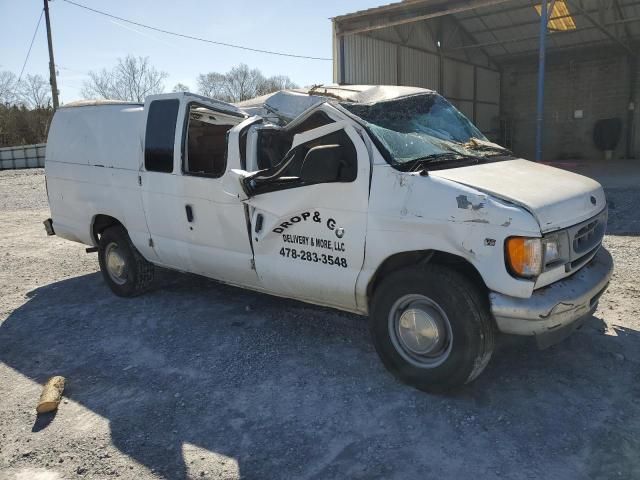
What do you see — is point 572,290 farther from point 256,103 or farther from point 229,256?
point 256,103

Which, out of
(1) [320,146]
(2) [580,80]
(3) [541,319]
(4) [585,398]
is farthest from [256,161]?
(2) [580,80]

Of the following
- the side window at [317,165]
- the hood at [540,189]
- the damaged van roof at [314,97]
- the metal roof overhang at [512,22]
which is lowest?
the hood at [540,189]

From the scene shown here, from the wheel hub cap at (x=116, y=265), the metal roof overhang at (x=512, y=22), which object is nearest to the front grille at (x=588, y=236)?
the wheel hub cap at (x=116, y=265)

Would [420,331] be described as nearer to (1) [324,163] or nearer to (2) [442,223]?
(2) [442,223]

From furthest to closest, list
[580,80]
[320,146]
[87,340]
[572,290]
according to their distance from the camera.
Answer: [580,80] → [87,340] → [320,146] → [572,290]

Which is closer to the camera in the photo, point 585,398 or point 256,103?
point 585,398

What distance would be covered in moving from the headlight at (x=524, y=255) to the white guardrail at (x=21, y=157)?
31961 mm

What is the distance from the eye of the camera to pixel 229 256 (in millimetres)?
4598

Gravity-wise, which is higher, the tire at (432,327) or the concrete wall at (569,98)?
the concrete wall at (569,98)

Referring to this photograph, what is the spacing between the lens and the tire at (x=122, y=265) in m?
5.69

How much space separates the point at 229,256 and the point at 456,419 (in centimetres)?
238

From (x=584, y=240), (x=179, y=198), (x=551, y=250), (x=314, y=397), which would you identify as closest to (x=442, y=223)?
(x=551, y=250)

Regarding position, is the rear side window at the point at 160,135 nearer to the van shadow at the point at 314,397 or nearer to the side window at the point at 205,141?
the side window at the point at 205,141

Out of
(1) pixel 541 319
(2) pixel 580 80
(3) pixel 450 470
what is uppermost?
(2) pixel 580 80
